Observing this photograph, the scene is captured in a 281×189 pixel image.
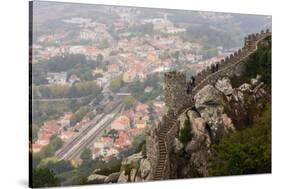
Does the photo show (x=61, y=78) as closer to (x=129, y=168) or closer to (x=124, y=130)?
(x=124, y=130)

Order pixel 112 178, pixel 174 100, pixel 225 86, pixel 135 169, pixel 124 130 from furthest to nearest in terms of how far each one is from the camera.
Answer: pixel 225 86
pixel 174 100
pixel 135 169
pixel 124 130
pixel 112 178

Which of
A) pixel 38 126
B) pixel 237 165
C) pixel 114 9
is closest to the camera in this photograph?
pixel 38 126

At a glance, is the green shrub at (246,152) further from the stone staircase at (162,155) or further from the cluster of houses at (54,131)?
the cluster of houses at (54,131)

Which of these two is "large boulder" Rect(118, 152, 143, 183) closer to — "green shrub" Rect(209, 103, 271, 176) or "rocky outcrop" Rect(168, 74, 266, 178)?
"rocky outcrop" Rect(168, 74, 266, 178)

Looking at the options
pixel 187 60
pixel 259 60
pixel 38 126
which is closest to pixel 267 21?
pixel 259 60

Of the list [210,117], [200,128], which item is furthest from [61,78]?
[210,117]

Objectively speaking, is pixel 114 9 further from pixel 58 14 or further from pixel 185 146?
pixel 185 146

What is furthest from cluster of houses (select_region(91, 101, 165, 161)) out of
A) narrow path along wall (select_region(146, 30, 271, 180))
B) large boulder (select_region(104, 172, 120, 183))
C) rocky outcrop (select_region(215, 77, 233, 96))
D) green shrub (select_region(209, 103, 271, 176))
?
green shrub (select_region(209, 103, 271, 176))

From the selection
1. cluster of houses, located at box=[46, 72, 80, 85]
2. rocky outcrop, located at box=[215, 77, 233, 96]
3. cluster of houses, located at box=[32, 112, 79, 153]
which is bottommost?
cluster of houses, located at box=[32, 112, 79, 153]
